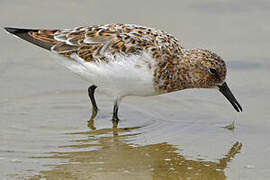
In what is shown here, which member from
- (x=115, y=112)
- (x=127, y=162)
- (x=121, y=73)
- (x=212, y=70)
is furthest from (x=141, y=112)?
(x=127, y=162)

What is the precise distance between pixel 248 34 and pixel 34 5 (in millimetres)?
4793

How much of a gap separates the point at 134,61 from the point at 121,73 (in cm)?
27

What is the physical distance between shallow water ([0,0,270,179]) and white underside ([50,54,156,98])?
0.66 m

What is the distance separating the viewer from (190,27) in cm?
1289

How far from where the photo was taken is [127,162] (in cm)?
839

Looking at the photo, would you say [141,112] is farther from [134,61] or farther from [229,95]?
[229,95]

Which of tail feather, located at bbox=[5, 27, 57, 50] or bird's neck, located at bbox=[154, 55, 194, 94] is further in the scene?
tail feather, located at bbox=[5, 27, 57, 50]

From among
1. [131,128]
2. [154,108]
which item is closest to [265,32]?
[154,108]

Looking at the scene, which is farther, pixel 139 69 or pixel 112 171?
pixel 139 69

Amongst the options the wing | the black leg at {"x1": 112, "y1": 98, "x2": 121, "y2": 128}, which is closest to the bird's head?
the wing

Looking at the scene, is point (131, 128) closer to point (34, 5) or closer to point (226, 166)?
point (226, 166)

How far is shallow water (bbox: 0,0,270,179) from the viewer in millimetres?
8289

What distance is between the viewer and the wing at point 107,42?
9461mm

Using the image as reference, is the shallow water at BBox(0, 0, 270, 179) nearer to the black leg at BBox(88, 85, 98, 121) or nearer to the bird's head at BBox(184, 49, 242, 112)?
the black leg at BBox(88, 85, 98, 121)
